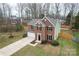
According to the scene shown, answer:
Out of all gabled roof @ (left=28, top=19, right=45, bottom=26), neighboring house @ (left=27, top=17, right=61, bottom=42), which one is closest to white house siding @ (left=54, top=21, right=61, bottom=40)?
neighboring house @ (left=27, top=17, right=61, bottom=42)

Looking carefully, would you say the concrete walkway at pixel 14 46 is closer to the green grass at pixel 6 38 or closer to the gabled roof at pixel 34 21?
the green grass at pixel 6 38

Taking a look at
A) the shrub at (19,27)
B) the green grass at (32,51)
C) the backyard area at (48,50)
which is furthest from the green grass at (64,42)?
the shrub at (19,27)

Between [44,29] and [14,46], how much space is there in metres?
0.30

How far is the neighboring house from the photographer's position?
1.70m

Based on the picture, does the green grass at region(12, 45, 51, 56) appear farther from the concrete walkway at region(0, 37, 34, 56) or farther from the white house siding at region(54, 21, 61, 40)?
the white house siding at region(54, 21, 61, 40)

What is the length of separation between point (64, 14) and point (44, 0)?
0.21 meters

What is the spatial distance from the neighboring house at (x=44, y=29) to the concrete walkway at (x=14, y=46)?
2.3 inches

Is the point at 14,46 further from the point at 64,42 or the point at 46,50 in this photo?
the point at 64,42

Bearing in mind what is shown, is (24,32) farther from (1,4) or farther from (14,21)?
(1,4)

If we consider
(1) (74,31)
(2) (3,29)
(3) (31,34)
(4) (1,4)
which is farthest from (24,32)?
(1) (74,31)

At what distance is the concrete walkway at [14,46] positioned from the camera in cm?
172

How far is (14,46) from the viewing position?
5.64 ft

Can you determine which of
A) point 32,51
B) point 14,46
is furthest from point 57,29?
point 14,46

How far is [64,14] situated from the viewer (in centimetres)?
171
